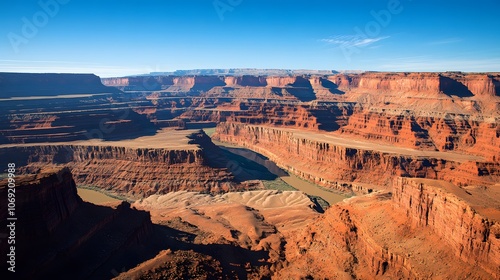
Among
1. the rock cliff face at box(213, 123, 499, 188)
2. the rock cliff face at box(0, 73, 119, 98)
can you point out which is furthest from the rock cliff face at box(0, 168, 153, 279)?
the rock cliff face at box(0, 73, 119, 98)

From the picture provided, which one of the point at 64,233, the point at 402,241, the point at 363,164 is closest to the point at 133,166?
the point at 64,233

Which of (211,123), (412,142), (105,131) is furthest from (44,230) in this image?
(211,123)

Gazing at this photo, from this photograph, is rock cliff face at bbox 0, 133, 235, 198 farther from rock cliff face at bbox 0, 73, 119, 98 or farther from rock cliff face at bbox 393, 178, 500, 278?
rock cliff face at bbox 0, 73, 119, 98

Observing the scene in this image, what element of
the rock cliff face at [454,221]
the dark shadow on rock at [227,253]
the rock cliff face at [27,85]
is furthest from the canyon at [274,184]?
the rock cliff face at [27,85]

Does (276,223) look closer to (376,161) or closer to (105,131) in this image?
(376,161)

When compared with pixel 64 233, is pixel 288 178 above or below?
below

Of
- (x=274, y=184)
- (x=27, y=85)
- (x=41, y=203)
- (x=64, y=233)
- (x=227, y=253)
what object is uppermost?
(x=27, y=85)

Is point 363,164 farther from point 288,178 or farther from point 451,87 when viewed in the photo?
point 451,87
